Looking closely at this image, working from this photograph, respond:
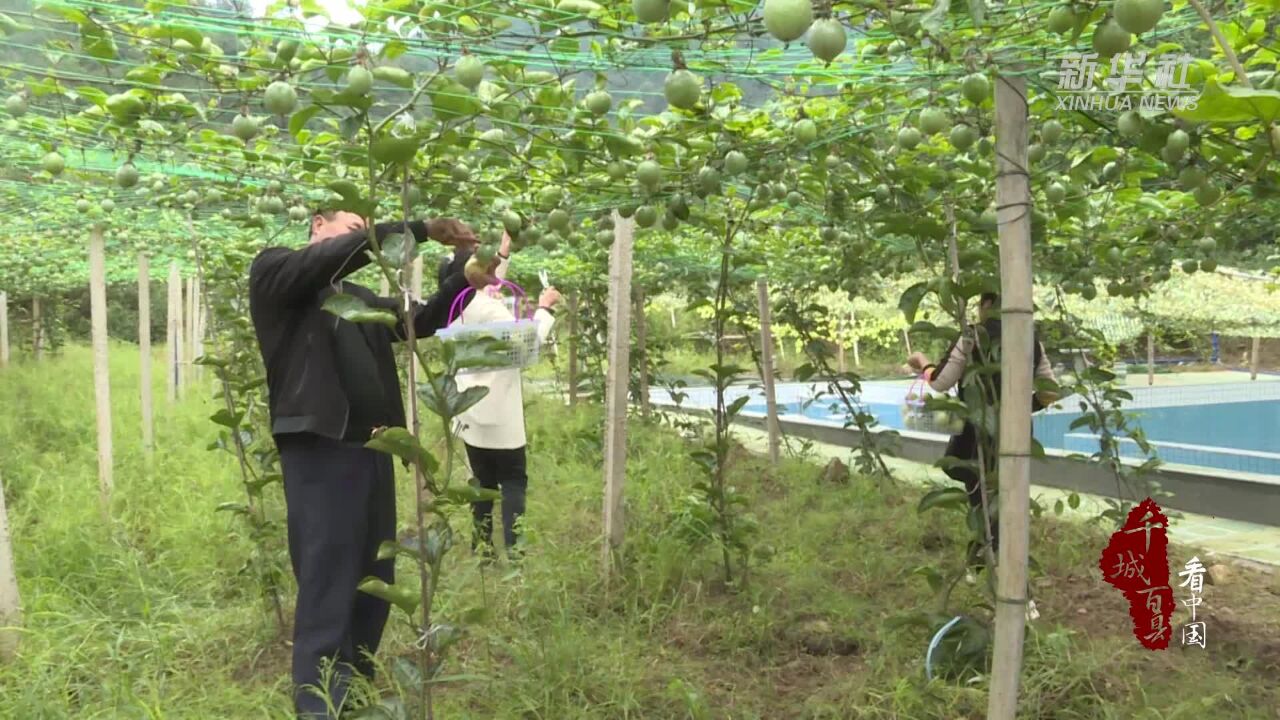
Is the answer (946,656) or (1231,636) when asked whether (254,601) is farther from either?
(1231,636)

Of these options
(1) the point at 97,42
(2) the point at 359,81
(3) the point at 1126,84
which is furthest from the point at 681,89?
(1) the point at 97,42

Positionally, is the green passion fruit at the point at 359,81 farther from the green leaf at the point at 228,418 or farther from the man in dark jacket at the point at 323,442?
the green leaf at the point at 228,418

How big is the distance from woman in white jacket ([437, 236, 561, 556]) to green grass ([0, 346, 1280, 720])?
159mm

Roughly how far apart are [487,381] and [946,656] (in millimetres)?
1948

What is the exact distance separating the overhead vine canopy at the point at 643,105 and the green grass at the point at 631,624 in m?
1.26

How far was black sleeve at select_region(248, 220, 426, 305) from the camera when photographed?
6.24ft

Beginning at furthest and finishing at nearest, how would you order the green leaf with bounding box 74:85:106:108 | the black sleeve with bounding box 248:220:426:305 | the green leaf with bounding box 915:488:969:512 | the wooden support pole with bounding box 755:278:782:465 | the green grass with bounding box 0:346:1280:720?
the wooden support pole with bounding box 755:278:782:465
the green grass with bounding box 0:346:1280:720
the green leaf with bounding box 915:488:969:512
the green leaf with bounding box 74:85:106:108
the black sleeve with bounding box 248:220:426:305

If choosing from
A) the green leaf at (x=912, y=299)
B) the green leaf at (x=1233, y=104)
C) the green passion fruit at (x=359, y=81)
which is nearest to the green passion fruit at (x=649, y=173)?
the green leaf at (x=912, y=299)

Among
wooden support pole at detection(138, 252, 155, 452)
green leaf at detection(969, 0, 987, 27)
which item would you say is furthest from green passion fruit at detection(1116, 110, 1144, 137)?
wooden support pole at detection(138, 252, 155, 452)

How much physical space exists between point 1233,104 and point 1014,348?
82 centimetres

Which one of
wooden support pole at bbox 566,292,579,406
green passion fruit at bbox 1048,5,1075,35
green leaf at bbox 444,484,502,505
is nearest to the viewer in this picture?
green passion fruit at bbox 1048,5,1075,35

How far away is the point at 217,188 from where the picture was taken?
3469mm

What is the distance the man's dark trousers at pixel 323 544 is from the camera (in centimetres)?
214

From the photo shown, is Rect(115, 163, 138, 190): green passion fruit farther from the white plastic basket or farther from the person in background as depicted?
the person in background
